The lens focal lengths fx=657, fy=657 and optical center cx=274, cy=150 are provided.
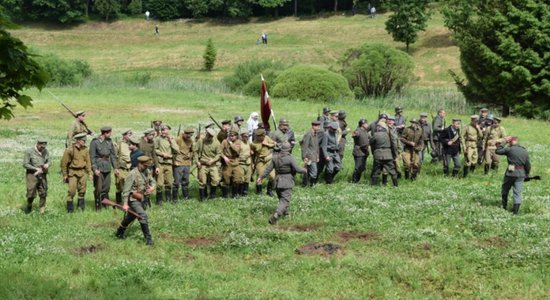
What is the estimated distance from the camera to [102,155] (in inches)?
727

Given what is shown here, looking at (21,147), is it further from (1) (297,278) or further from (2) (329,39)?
(2) (329,39)

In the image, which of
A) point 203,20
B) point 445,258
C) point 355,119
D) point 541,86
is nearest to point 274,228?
point 445,258

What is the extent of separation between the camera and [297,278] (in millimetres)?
13195

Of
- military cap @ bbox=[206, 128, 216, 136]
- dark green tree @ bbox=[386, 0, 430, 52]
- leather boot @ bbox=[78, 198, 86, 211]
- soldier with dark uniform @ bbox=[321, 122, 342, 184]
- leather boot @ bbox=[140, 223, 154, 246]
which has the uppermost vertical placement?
dark green tree @ bbox=[386, 0, 430, 52]

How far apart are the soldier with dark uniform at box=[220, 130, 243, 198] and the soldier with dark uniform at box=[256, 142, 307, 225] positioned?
2.74m

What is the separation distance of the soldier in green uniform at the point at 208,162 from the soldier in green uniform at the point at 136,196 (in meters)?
4.58

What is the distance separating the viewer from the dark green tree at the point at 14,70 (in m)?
8.23

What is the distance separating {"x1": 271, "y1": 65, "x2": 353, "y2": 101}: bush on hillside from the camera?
51.9m

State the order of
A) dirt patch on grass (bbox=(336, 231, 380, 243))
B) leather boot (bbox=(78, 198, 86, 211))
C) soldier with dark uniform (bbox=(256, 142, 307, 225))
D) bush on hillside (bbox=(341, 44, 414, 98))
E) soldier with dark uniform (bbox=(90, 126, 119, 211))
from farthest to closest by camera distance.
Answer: bush on hillside (bbox=(341, 44, 414, 98)), leather boot (bbox=(78, 198, 86, 211)), soldier with dark uniform (bbox=(90, 126, 119, 211)), soldier with dark uniform (bbox=(256, 142, 307, 225)), dirt patch on grass (bbox=(336, 231, 380, 243))

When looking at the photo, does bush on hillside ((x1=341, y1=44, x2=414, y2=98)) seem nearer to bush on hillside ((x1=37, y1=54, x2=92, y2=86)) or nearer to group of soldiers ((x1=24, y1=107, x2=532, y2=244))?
bush on hillside ((x1=37, y1=54, x2=92, y2=86))

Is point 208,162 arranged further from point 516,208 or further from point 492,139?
point 492,139

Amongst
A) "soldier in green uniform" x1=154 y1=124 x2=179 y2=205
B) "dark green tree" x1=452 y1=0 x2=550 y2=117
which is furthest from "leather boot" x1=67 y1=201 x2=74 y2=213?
"dark green tree" x1=452 y1=0 x2=550 y2=117

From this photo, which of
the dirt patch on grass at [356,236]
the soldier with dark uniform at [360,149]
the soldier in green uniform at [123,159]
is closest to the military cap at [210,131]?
the soldier in green uniform at [123,159]

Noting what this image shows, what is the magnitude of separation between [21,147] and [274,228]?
60.7 ft
